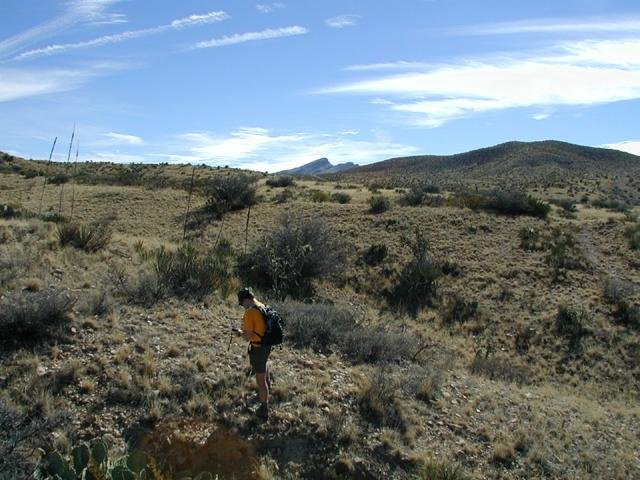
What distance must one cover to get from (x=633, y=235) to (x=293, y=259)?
1346cm

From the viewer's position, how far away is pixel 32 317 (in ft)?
28.0

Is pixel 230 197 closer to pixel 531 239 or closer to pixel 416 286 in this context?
pixel 416 286

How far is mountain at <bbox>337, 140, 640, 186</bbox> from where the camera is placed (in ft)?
231

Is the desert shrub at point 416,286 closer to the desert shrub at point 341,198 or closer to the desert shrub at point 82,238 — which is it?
the desert shrub at point 82,238

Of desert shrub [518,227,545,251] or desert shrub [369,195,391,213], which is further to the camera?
desert shrub [369,195,391,213]

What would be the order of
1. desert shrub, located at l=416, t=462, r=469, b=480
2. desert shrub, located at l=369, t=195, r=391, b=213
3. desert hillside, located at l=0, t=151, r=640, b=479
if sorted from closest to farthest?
desert shrub, located at l=416, t=462, r=469, b=480 < desert hillside, located at l=0, t=151, r=640, b=479 < desert shrub, located at l=369, t=195, r=391, b=213

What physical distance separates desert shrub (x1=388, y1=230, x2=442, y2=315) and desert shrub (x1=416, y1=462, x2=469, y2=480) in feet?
31.5

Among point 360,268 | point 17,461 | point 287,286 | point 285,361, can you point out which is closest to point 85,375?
point 17,461

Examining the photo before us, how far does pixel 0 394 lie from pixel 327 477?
13.9ft

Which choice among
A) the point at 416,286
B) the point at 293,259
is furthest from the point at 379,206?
the point at 293,259

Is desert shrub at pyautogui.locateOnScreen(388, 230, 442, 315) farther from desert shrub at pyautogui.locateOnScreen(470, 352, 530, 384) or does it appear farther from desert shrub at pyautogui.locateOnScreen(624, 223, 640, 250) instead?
desert shrub at pyautogui.locateOnScreen(624, 223, 640, 250)

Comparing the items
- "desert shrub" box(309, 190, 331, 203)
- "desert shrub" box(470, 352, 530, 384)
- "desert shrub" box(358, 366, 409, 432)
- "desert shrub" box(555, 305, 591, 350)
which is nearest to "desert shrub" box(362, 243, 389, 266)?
"desert shrub" box(555, 305, 591, 350)

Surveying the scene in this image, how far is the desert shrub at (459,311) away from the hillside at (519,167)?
149 feet

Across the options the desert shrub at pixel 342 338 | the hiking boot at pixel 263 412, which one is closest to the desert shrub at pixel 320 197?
the desert shrub at pixel 342 338
